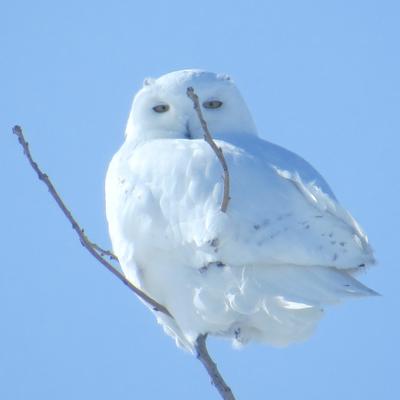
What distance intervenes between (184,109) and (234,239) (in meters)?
1.53

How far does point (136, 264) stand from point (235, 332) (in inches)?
23.1

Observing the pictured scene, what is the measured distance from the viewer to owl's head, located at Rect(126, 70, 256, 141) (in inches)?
303

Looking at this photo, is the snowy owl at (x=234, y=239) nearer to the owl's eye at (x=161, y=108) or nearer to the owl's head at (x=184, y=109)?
the owl's head at (x=184, y=109)

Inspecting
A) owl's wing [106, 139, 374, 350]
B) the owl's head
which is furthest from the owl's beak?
owl's wing [106, 139, 374, 350]

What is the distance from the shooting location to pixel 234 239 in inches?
250

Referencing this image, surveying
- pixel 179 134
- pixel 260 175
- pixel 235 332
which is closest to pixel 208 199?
pixel 260 175

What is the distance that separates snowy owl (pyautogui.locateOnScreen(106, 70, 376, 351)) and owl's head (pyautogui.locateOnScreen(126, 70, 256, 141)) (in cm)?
40

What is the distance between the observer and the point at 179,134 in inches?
301

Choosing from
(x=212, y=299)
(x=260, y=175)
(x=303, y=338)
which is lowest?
(x=303, y=338)

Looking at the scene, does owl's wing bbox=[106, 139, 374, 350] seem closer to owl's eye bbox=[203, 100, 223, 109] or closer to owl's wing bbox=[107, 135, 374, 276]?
owl's wing bbox=[107, 135, 374, 276]

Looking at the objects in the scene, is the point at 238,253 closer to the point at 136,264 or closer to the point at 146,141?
the point at 136,264

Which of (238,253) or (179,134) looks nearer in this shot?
(238,253)

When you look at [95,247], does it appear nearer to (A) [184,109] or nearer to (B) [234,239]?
(B) [234,239]

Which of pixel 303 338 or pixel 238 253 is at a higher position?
pixel 238 253
